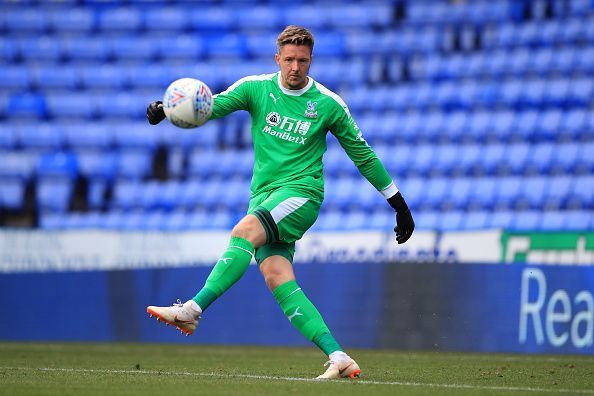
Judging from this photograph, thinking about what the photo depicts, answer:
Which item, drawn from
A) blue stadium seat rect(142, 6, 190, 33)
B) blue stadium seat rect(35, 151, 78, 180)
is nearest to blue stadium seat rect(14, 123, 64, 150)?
blue stadium seat rect(35, 151, 78, 180)

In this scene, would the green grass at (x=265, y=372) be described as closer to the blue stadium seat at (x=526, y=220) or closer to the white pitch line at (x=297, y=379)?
the white pitch line at (x=297, y=379)

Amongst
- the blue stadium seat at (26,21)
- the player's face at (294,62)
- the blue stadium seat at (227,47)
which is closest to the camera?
the player's face at (294,62)

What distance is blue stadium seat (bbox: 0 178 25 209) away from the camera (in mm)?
17484

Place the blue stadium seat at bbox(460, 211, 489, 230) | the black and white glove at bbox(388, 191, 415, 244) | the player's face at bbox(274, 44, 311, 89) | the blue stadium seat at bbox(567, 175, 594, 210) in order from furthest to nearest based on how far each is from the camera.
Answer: the blue stadium seat at bbox(460, 211, 489, 230), the blue stadium seat at bbox(567, 175, 594, 210), the black and white glove at bbox(388, 191, 415, 244), the player's face at bbox(274, 44, 311, 89)

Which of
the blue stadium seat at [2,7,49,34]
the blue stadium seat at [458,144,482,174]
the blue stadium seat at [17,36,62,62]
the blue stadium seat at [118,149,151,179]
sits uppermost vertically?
the blue stadium seat at [2,7,49,34]

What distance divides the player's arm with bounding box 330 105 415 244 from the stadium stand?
7881mm

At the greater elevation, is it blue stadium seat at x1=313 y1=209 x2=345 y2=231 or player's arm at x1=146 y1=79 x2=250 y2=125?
player's arm at x1=146 y1=79 x2=250 y2=125

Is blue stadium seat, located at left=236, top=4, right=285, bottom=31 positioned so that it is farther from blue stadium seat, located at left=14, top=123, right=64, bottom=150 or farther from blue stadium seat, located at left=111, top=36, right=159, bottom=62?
blue stadium seat, located at left=14, top=123, right=64, bottom=150

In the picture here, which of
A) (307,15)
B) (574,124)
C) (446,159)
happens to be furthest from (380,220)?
(307,15)

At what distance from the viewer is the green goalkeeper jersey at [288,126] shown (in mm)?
6633

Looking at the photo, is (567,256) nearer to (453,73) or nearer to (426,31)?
(453,73)

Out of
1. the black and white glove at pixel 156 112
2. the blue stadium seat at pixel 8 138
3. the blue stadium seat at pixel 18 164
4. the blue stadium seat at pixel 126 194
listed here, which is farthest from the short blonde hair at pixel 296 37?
the blue stadium seat at pixel 8 138

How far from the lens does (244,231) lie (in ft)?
21.0

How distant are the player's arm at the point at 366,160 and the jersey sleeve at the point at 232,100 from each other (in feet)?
1.79
